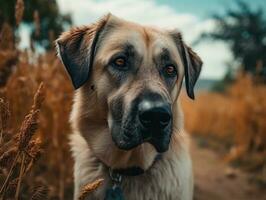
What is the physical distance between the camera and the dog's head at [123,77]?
330 centimetres

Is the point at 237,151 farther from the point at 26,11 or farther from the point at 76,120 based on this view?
the point at 76,120

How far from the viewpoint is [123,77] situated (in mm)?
3637

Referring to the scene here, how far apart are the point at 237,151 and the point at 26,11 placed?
506 cm

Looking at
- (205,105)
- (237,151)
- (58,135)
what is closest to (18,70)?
(58,135)

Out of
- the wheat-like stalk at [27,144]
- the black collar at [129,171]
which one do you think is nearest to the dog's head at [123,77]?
the black collar at [129,171]

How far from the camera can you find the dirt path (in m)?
7.26

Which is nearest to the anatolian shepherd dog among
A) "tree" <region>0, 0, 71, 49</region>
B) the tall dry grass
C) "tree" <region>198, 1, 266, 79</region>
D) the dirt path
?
"tree" <region>0, 0, 71, 49</region>

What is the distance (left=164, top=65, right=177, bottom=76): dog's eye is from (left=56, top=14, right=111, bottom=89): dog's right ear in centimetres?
54

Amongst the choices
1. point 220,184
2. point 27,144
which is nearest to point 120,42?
point 27,144

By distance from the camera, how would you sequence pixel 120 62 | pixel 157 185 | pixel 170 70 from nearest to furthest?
pixel 157 185 → pixel 120 62 → pixel 170 70

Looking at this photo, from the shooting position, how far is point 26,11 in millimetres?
6652

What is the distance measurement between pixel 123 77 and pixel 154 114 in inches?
23.2

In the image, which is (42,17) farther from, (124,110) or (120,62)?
(124,110)

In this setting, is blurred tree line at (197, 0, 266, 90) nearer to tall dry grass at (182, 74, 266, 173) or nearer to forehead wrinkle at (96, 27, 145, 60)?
tall dry grass at (182, 74, 266, 173)
